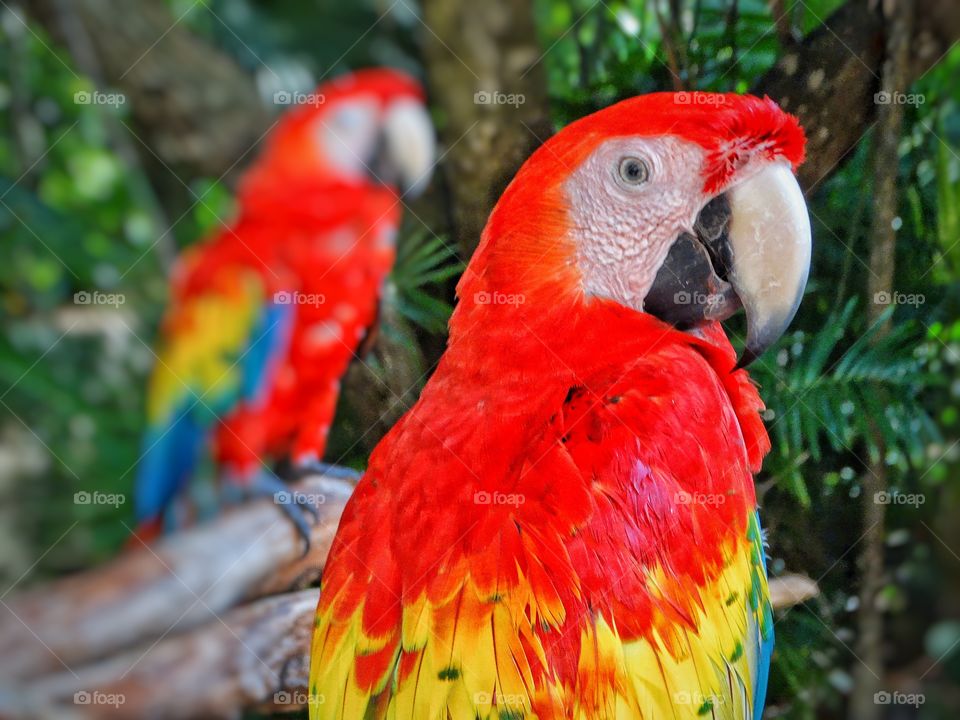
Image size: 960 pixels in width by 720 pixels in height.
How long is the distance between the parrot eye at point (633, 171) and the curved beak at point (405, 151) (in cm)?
23

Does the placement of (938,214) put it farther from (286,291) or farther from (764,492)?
(286,291)

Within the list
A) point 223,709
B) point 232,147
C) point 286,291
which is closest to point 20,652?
point 223,709

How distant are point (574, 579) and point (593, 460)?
0.34 ft

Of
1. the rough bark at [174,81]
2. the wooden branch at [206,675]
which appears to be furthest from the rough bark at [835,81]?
the wooden branch at [206,675]

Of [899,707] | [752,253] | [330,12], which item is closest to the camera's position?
[752,253]

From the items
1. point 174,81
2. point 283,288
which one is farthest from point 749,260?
point 174,81

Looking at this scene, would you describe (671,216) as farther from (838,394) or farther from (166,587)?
(166,587)

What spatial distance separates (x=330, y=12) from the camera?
869mm

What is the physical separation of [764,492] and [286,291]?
589 millimetres

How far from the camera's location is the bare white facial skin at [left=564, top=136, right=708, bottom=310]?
76 centimetres

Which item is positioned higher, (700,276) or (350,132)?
(350,132)

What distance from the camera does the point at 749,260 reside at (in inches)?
29.3

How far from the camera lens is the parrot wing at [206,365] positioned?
876 mm

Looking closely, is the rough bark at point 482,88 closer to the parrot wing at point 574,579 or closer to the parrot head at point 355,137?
the parrot head at point 355,137
